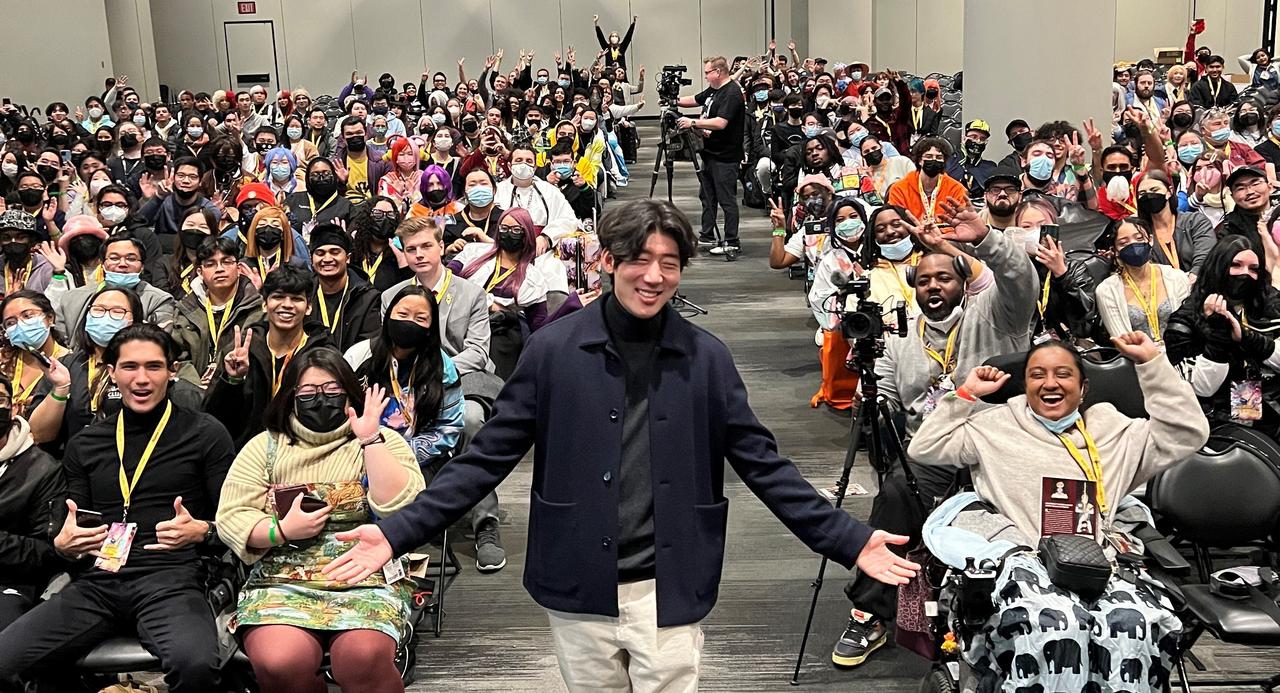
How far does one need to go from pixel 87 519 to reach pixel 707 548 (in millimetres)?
2139

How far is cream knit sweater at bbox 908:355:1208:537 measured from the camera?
12.4ft

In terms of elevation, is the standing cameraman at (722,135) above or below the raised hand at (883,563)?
above

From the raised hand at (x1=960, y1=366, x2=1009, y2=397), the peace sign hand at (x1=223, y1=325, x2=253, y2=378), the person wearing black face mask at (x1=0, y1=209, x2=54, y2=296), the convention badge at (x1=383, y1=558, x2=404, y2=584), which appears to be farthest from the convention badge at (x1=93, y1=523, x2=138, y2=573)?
the person wearing black face mask at (x1=0, y1=209, x2=54, y2=296)

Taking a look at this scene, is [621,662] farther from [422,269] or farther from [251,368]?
[422,269]

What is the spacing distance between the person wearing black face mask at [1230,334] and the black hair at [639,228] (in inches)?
105

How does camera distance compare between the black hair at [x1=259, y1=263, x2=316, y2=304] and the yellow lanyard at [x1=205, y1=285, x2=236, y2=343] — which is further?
the yellow lanyard at [x1=205, y1=285, x2=236, y2=343]

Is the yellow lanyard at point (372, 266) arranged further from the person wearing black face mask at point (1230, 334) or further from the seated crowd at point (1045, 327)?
the person wearing black face mask at point (1230, 334)

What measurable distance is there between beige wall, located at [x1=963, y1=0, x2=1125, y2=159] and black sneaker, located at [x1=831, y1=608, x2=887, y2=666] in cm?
681

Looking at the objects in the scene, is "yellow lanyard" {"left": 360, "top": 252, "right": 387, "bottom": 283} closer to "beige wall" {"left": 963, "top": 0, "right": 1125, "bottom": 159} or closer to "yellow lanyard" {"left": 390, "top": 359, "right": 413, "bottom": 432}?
"yellow lanyard" {"left": 390, "top": 359, "right": 413, "bottom": 432}

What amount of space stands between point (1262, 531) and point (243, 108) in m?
17.8

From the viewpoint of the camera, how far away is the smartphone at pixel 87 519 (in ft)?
12.7

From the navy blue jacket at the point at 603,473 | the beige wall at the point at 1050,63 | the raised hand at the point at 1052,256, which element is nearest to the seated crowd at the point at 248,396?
the navy blue jacket at the point at 603,473

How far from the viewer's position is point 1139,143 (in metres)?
9.23

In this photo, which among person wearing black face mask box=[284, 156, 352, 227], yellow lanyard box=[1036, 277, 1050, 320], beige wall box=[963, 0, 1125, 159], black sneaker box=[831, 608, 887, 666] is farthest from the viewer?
beige wall box=[963, 0, 1125, 159]
